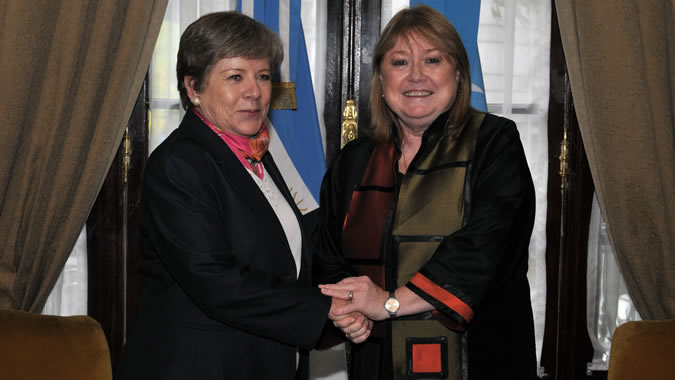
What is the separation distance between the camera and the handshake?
1867 millimetres

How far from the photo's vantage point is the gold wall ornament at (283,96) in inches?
109

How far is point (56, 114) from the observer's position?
2.66 m

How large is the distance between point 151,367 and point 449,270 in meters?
0.84

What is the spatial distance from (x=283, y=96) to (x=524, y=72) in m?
1.09

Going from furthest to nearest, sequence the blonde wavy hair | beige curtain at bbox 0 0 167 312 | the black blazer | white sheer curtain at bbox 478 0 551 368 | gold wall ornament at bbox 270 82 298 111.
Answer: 1. white sheer curtain at bbox 478 0 551 368
2. gold wall ornament at bbox 270 82 298 111
3. beige curtain at bbox 0 0 167 312
4. the blonde wavy hair
5. the black blazer

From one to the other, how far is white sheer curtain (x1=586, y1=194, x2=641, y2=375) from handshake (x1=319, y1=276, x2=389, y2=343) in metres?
1.48

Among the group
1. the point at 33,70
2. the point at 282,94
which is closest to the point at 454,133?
the point at 282,94

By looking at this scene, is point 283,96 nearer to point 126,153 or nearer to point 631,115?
point 126,153

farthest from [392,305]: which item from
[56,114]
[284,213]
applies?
[56,114]

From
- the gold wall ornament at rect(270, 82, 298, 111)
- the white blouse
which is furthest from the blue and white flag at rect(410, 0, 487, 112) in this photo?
the white blouse

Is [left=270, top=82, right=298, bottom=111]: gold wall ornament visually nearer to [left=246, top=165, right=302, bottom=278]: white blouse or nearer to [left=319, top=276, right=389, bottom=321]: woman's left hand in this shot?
[left=246, top=165, right=302, bottom=278]: white blouse

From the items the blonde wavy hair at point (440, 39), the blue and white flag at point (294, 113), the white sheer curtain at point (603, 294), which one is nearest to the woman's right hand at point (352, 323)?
the blonde wavy hair at point (440, 39)

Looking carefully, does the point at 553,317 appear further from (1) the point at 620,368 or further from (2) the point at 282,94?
(2) the point at 282,94

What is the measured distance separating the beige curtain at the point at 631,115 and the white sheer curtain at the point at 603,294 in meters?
0.15
